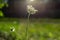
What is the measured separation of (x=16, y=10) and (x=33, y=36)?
4184 millimetres

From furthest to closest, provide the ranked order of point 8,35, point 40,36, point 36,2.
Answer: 1. point 36,2
2. point 40,36
3. point 8,35

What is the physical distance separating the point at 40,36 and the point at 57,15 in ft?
13.4

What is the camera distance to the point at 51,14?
10.1 metres

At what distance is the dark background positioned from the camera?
995 centimetres

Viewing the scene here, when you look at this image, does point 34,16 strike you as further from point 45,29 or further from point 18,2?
point 45,29

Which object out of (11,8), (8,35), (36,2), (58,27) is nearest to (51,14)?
(36,2)

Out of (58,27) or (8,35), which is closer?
(8,35)

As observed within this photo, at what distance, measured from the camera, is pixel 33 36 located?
6137mm

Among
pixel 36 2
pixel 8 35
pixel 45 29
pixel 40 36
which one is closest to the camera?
pixel 8 35

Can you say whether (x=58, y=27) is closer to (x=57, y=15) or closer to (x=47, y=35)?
(x=47, y=35)

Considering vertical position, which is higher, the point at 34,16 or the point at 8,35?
the point at 8,35

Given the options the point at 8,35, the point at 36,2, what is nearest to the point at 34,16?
the point at 36,2

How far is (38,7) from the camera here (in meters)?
9.80

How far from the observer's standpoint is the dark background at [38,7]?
9945 mm
